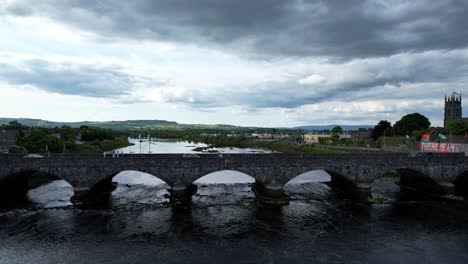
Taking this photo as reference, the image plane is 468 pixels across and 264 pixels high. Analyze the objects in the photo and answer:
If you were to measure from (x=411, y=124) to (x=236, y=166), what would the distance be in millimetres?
90560

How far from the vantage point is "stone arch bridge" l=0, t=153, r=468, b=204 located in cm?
3388

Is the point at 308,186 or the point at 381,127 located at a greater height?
the point at 381,127

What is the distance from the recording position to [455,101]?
118 metres

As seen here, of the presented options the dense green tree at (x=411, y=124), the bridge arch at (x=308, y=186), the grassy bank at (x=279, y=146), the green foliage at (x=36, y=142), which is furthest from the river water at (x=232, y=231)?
the dense green tree at (x=411, y=124)

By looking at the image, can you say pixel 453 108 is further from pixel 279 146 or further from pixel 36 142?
pixel 36 142

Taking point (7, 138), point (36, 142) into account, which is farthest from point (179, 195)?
point (7, 138)

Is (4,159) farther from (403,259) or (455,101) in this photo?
(455,101)

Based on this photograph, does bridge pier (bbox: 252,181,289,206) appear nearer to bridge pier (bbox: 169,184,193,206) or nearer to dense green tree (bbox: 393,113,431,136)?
bridge pier (bbox: 169,184,193,206)

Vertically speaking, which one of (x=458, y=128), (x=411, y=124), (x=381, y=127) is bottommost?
(x=458, y=128)

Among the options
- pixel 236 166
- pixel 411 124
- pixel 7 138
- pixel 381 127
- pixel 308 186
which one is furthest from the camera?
pixel 381 127

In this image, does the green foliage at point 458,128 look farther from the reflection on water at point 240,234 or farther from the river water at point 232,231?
the reflection on water at point 240,234

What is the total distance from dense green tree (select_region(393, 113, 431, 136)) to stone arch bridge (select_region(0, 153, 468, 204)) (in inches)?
2755

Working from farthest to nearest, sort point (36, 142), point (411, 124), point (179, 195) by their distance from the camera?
point (411, 124)
point (36, 142)
point (179, 195)

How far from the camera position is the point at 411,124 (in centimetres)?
10206
